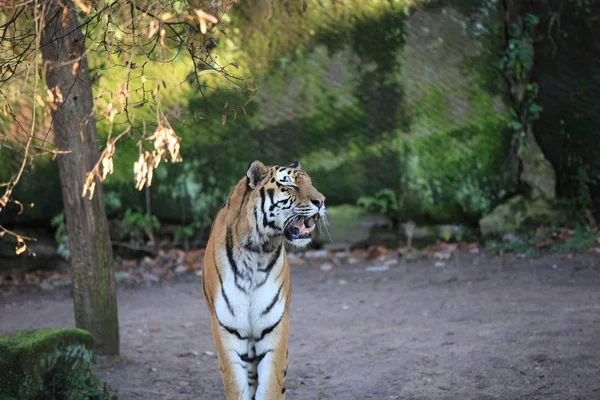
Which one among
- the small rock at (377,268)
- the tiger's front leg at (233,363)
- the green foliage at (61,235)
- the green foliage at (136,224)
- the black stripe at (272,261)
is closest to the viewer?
the tiger's front leg at (233,363)

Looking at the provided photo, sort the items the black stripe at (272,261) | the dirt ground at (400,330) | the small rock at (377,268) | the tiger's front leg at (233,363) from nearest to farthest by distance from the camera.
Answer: the tiger's front leg at (233,363) < the black stripe at (272,261) < the dirt ground at (400,330) < the small rock at (377,268)

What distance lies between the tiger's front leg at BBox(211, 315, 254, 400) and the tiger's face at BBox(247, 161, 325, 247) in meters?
0.61

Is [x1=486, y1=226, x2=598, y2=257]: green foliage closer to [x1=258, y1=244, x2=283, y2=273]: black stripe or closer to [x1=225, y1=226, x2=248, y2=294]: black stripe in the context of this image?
[x1=258, y1=244, x2=283, y2=273]: black stripe

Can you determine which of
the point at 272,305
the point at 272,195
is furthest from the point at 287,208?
the point at 272,305

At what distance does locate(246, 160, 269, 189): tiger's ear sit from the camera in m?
4.41

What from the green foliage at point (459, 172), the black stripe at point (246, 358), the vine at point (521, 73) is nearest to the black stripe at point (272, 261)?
the black stripe at point (246, 358)

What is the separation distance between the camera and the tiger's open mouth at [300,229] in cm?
434

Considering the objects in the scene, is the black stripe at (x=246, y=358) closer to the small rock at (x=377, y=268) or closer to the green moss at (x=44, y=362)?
the green moss at (x=44, y=362)

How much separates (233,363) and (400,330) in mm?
2413

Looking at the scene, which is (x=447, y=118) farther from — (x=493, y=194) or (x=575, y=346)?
(x=575, y=346)

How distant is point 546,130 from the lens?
9.27m

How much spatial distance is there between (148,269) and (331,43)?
3406 mm

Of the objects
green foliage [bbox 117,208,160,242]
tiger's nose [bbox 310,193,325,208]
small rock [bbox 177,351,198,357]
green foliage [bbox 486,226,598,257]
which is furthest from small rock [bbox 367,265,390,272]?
tiger's nose [bbox 310,193,325,208]

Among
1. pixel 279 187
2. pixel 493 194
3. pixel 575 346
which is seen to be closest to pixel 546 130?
pixel 493 194
